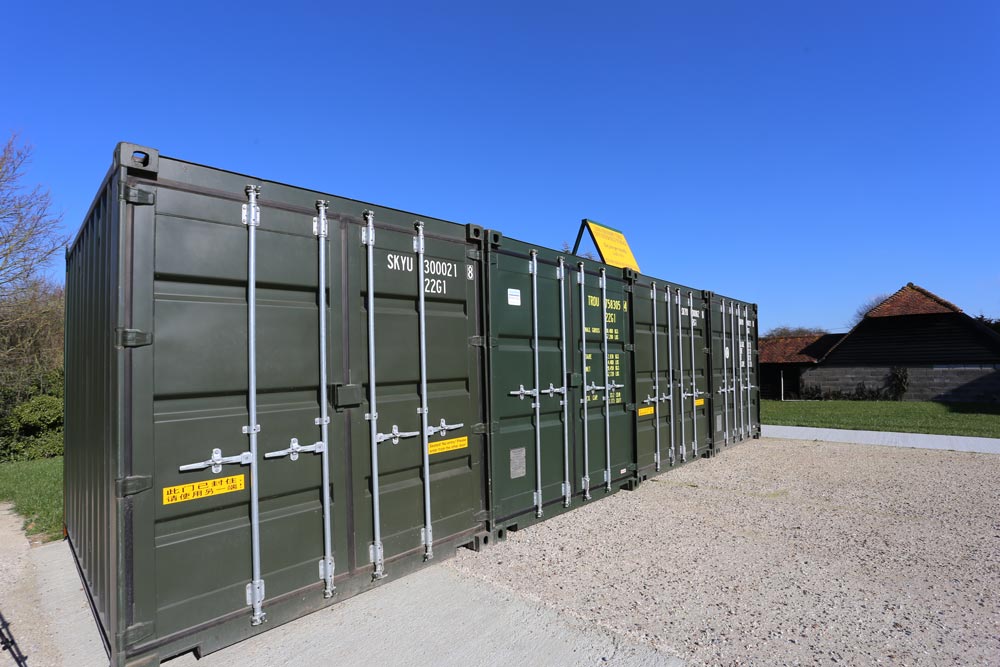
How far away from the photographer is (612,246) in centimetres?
988

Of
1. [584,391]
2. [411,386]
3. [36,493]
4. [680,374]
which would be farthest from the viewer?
[680,374]

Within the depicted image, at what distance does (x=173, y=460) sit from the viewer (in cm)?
315

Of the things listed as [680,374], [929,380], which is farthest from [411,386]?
[929,380]

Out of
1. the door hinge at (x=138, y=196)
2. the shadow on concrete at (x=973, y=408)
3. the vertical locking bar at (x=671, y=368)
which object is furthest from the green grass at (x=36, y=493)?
the shadow on concrete at (x=973, y=408)

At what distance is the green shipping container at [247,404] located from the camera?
307 centimetres

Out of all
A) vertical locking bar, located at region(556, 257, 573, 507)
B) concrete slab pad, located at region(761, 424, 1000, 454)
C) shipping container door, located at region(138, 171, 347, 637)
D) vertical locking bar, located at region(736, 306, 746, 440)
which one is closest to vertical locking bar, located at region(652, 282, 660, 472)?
vertical locking bar, located at region(556, 257, 573, 507)

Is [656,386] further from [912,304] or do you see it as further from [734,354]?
[912,304]

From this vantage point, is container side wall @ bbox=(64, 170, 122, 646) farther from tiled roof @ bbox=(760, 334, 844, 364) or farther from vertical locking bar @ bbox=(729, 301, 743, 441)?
tiled roof @ bbox=(760, 334, 844, 364)

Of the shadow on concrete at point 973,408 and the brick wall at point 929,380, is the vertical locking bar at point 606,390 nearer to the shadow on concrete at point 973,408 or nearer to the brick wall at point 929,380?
the shadow on concrete at point 973,408

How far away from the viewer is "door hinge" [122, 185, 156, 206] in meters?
3.05

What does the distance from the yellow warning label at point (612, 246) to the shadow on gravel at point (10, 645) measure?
8.02m

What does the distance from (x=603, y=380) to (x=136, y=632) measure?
528 cm

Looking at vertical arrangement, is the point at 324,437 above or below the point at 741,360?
below

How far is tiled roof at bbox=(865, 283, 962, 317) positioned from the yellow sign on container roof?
23.3 metres
